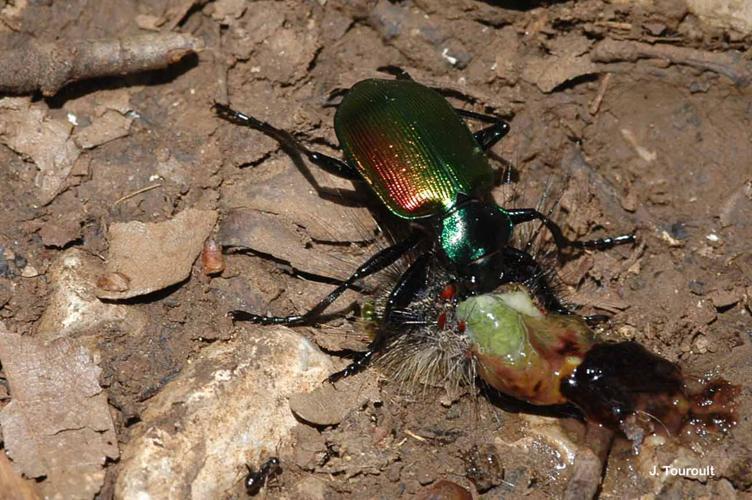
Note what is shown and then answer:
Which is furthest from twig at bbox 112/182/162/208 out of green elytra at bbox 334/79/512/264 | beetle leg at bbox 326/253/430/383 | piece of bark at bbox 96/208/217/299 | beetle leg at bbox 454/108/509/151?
beetle leg at bbox 454/108/509/151

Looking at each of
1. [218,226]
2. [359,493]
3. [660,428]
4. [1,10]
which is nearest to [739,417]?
[660,428]

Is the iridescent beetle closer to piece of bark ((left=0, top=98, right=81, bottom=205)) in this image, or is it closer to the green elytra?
the green elytra

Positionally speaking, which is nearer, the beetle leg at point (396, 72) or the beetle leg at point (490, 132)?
the beetle leg at point (490, 132)

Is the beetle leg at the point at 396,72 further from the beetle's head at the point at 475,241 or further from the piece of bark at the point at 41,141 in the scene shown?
the piece of bark at the point at 41,141

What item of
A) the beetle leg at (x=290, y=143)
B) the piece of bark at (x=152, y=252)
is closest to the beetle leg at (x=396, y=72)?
the beetle leg at (x=290, y=143)

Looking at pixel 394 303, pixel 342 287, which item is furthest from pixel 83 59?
pixel 394 303
